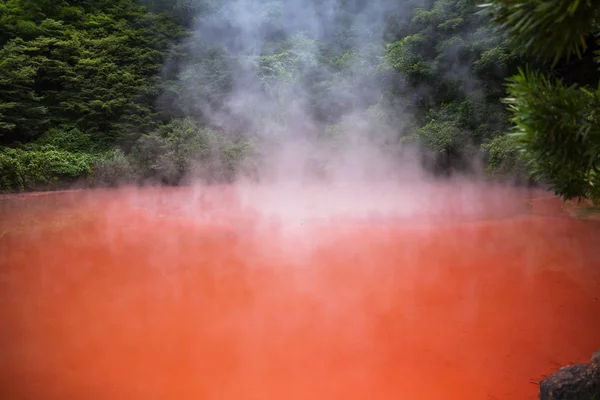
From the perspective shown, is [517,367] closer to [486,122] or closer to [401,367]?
[401,367]

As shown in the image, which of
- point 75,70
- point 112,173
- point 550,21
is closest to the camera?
point 550,21

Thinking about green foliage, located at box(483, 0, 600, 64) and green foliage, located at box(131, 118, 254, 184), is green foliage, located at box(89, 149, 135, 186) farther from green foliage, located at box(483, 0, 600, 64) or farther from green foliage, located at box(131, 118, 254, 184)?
green foliage, located at box(483, 0, 600, 64)

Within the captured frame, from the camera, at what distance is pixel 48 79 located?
1072 cm

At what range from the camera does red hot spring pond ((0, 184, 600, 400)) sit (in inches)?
66.3

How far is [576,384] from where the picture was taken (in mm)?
1397

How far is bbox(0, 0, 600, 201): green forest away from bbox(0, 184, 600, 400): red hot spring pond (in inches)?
109

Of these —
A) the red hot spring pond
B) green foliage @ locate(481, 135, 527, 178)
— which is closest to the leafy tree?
the red hot spring pond

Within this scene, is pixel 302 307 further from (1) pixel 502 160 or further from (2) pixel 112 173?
(2) pixel 112 173

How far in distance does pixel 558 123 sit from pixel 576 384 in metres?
0.96

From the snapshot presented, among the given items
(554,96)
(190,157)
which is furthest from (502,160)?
(190,157)

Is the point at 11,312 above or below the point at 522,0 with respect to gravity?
below

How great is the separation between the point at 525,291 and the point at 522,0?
6.50 feet

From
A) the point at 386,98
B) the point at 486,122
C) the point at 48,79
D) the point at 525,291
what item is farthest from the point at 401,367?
the point at 48,79

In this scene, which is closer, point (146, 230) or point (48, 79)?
point (146, 230)
